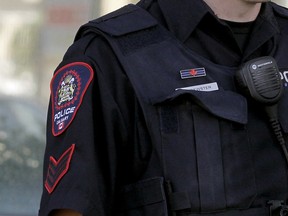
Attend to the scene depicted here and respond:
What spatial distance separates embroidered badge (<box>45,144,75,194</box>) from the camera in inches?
75.0

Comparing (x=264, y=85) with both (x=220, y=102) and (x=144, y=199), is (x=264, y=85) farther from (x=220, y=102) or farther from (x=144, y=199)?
(x=144, y=199)

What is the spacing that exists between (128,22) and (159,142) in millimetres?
308

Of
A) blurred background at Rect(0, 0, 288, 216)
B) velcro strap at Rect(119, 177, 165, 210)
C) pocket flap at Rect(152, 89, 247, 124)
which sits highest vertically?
blurred background at Rect(0, 0, 288, 216)

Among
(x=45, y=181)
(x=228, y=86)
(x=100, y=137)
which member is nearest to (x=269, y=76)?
(x=228, y=86)

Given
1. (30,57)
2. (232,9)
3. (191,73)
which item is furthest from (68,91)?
(30,57)

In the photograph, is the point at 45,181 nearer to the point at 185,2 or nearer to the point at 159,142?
the point at 159,142

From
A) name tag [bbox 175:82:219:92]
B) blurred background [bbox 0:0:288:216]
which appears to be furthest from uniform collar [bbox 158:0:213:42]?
blurred background [bbox 0:0:288:216]

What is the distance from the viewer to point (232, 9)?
2.06 metres

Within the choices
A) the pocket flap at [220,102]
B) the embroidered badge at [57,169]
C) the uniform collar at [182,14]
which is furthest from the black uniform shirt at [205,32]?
the embroidered badge at [57,169]

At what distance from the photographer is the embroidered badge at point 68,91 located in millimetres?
1927

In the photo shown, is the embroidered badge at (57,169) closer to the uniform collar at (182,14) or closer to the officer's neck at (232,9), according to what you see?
the uniform collar at (182,14)

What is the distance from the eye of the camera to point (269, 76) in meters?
2.00

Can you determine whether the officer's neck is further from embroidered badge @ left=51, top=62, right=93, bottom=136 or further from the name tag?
embroidered badge @ left=51, top=62, right=93, bottom=136

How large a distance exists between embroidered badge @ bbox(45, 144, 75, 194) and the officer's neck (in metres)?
0.47
